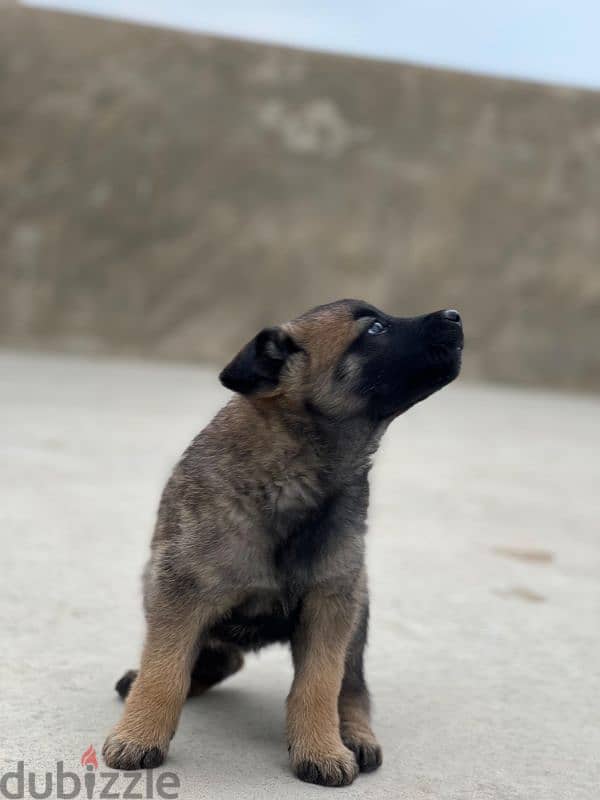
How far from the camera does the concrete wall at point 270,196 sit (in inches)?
1312

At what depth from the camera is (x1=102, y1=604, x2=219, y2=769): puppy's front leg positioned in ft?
11.0

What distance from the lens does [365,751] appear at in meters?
3.54

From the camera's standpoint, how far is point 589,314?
Answer: 3378 cm

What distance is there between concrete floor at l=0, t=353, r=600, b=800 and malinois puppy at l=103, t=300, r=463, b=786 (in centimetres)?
17

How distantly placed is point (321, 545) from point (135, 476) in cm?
578

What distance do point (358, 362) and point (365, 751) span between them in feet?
4.00

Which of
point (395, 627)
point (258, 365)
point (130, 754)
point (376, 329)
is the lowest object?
point (395, 627)

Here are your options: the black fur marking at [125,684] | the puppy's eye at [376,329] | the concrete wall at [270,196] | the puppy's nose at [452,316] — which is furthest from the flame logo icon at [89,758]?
the concrete wall at [270,196]

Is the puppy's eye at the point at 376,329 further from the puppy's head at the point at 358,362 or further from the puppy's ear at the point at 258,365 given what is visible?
the puppy's ear at the point at 258,365

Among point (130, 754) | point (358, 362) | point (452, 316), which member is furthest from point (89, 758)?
point (452, 316)

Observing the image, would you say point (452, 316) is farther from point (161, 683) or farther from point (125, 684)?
point (125, 684)

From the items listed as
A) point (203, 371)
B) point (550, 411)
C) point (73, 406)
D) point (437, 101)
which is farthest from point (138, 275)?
point (73, 406)

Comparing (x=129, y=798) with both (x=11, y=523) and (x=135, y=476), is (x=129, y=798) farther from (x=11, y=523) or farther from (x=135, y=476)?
(x=135, y=476)

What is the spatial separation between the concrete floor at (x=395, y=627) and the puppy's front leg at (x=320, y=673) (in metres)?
0.13
